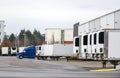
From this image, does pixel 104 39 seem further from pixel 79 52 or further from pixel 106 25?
pixel 106 25

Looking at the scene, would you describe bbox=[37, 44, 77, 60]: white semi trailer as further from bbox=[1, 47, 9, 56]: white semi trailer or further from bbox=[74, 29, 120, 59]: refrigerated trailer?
bbox=[1, 47, 9, 56]: white semi trailer

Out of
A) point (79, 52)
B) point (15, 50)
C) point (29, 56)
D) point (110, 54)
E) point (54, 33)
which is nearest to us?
point (110, 54)

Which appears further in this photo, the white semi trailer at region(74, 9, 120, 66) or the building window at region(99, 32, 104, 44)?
the building window at region(99, 32, 104, 44)

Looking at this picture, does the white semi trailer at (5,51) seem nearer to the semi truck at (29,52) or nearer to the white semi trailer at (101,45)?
the semi truck at (29,52)

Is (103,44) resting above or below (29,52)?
above

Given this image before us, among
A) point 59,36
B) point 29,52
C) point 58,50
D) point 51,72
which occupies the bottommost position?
point 51,72

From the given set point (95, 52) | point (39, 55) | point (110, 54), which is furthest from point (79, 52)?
point (39, 55)

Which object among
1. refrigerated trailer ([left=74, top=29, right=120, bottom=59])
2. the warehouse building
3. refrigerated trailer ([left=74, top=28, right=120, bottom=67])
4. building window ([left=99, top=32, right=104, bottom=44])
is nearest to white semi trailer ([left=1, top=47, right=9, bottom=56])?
the warehouse building

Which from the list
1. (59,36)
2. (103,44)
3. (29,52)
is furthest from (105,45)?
(59,36)

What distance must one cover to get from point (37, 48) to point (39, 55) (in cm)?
393

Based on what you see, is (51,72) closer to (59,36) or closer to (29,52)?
(29,52)

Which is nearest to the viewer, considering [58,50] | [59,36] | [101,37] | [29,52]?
[101,37]

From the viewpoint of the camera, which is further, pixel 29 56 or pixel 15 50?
pixel 15 50

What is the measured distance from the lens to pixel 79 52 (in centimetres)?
4384
